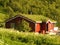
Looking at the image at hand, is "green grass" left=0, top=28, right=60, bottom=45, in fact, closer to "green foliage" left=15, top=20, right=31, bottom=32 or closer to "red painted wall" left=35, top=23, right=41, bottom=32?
"green foliage" left=15, top=20, right=31, bottom=32

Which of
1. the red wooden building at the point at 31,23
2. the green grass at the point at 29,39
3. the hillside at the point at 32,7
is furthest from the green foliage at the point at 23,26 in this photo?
the hillside at the point at 32,7

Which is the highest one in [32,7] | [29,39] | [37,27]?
[29,39]

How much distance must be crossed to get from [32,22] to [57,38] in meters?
15.5

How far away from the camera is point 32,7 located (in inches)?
3049

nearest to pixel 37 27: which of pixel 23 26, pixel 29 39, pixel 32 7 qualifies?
pixel 23 26

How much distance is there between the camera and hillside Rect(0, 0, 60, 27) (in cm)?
7343

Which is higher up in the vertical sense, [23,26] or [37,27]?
[23,26]

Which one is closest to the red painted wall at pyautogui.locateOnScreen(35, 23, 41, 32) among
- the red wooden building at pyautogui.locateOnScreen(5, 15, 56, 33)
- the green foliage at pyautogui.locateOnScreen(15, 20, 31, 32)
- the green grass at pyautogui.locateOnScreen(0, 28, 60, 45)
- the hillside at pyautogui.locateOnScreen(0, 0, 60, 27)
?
the red wooden building at pyautogui.locateOnScreen(5, 15, 56, 33)

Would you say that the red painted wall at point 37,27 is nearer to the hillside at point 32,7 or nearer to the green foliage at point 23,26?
the green foliage at point 23,26

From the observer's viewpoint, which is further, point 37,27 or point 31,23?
point 37,27

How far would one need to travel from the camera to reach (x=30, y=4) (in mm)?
79375

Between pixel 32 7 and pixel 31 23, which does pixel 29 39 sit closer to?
pixel 31 23

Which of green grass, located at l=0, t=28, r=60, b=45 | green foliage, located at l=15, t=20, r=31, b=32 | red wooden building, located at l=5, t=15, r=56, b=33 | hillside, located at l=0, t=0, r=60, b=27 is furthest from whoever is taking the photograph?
hillside, located at l=0, t=0, r=60, b=27

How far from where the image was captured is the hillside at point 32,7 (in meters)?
73.4
